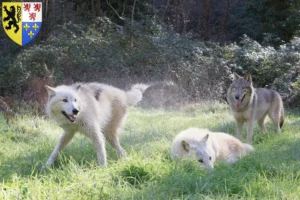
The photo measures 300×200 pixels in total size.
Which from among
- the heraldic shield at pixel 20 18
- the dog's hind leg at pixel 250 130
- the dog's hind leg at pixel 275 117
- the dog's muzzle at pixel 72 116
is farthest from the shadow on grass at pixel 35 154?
the heraldic shield at pixel 20 18

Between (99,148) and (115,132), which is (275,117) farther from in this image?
(99,148)

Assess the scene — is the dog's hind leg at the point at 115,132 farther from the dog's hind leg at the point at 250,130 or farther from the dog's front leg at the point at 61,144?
the dog's hind leg at the point at 250,130

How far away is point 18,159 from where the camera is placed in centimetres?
568

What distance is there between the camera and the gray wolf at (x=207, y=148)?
5.38 metres

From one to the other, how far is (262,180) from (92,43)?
1258cm

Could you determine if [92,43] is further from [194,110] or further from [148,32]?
[194,110]

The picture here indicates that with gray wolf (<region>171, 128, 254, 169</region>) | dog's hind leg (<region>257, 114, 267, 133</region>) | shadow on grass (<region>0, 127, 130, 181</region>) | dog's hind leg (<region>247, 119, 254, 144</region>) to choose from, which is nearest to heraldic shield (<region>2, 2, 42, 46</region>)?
shadow on grass (<region>0, 127, 130, 181</region>)

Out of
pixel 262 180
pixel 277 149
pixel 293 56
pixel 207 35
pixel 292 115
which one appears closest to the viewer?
pixel 262 180

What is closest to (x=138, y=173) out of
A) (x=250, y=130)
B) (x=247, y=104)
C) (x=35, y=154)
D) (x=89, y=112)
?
(x=89, y=112)

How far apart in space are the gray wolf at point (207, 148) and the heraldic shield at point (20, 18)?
9.54m

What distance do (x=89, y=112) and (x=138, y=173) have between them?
1357 mm

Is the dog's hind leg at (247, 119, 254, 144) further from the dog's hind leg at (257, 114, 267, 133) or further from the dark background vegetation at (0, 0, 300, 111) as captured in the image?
the dark background vegetation at (0, 0, 300, 111)

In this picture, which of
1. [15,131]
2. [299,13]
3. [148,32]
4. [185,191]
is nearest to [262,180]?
[185,191]

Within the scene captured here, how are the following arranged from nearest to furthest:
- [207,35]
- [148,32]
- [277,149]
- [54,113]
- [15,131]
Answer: [54,113]
[277,149]
[15,131]
[148,32]
[207,35]
